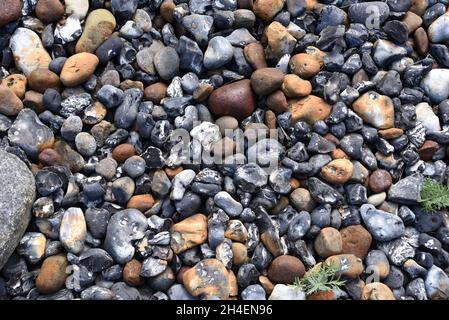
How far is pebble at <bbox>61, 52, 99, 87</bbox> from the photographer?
3146mm

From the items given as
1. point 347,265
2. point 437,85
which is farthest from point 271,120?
point 437,85

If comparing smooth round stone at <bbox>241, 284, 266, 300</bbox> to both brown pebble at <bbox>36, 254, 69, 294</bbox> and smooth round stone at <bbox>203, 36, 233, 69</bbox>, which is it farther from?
smooth round stone at <bbox>203, 36, 233, 69</bbox>

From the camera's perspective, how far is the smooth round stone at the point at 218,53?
3.17 metres

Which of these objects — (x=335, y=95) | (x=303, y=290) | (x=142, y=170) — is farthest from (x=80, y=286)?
(x=335, y=95)

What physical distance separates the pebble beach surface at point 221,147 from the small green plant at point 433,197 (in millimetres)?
68

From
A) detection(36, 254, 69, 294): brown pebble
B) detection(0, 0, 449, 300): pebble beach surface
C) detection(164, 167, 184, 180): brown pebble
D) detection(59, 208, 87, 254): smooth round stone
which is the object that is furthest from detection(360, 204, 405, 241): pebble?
detection(36, 254, 69, 294): brown pebble

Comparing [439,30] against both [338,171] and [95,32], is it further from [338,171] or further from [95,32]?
[95,32]

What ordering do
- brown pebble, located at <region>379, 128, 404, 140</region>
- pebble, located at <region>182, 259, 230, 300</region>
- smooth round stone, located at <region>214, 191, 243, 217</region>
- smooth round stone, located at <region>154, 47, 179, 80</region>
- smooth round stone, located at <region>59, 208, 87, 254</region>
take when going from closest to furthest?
1. pebble, located at <region>182, 259, 230, 300</region>
2. smooth round stone, located at <region>59, 208, 87, 254</region>
3. smooth round stone, located at <region>214, 191, 243, 217</region>
4. brown pebble, located at <region>379, 128, 404, 140</region>
5. smooth round stone, located at <region>154, 47, 179, 80</region>

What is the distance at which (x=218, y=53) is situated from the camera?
3.17 metres

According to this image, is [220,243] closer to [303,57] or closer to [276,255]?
[276,255]

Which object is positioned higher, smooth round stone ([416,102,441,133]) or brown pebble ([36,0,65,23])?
brown pebble ([36,0,65,23])

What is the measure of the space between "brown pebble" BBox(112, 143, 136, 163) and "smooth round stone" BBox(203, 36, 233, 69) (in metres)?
0.69

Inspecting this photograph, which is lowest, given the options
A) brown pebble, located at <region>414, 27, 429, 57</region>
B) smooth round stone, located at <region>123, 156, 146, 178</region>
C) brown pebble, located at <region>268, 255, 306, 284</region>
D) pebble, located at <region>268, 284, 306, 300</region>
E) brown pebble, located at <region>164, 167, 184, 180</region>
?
pebble, located at <region>268, 284, 306, 300</region>

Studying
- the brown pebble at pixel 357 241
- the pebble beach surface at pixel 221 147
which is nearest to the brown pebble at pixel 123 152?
the pebble beach surface at pixel 221 147
